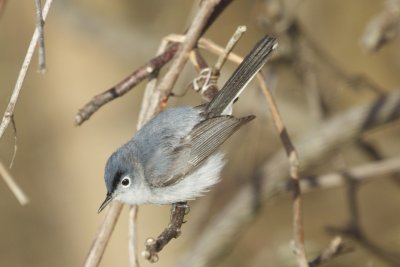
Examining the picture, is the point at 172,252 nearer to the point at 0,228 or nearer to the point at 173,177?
the point at 0,228

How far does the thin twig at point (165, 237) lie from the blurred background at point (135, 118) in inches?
65.1

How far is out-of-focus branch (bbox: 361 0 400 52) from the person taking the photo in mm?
3559

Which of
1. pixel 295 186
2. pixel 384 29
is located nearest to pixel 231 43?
pixel 295 186

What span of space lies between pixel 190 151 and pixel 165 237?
3.64 feet

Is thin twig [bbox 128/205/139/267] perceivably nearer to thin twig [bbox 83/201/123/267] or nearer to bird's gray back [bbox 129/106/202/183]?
thin twig [bbox 83/201/123/267]

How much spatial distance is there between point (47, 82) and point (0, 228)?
4.72 ft

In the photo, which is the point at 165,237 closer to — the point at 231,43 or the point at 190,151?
the point at 231,43

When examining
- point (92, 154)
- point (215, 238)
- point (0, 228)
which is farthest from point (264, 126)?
point (0, 228)

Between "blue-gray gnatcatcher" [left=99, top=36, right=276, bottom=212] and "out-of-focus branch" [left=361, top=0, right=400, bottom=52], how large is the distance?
2.39 feet

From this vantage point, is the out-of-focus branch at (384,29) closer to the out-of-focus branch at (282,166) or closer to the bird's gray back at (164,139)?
the out-of-focus branch at (282,166)

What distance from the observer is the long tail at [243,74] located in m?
3.00

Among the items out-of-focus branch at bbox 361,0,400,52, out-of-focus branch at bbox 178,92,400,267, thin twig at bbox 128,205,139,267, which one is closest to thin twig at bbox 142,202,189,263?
thin twig at bbox 128,205,139,267

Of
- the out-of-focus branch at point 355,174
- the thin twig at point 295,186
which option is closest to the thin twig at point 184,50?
the thin twig at point 295,186

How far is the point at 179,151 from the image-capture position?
332cm
